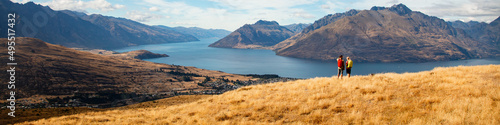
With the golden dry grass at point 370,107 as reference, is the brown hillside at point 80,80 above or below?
below

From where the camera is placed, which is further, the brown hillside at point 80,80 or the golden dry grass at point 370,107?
the brown hillside at point 80,80

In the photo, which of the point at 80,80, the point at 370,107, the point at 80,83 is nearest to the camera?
the point at 370,107

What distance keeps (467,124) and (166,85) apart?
139 meters

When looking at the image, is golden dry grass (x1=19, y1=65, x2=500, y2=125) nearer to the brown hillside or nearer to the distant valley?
the distant valley

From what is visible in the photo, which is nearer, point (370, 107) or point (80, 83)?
point (370, 107)

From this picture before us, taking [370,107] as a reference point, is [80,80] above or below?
below

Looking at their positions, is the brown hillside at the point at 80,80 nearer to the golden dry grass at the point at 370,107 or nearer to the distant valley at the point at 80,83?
the distant valley at the point at 80,83

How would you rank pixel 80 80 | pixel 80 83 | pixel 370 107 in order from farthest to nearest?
pixel 80 80
pixel 80 83
pixel 370 107

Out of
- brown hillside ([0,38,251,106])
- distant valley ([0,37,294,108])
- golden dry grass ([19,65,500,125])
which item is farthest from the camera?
brown hillside ([0,38,251,106])

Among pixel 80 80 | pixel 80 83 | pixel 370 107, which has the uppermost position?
pixel 370 107

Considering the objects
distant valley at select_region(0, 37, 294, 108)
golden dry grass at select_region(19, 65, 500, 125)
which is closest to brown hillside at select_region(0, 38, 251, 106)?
distant valley at select_region(0, 37, 294, 108)

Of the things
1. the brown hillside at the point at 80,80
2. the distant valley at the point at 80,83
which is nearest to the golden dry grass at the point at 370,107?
the distant valley at the point at 80,83

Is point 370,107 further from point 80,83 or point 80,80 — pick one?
point 80,80

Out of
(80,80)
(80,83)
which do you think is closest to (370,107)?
(80,83)
